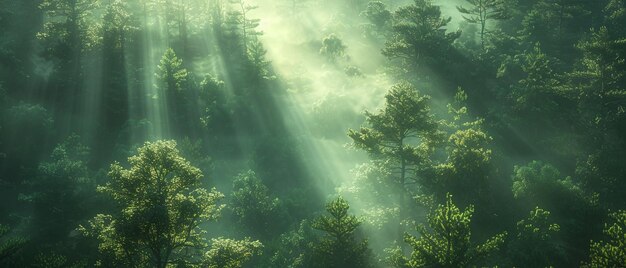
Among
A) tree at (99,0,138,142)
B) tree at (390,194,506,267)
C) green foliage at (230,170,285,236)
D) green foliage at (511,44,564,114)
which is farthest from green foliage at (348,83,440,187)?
tree at (99,0,138,142)

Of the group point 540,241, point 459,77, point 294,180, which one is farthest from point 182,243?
point 459,77

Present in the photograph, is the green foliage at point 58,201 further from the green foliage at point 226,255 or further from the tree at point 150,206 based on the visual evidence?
the green foliage at point 226,255

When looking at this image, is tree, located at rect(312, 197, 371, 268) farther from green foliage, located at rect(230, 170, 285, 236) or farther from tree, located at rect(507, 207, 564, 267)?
green foliage, located at rect(230, 170, 285, 236)

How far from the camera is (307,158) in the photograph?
53906 millimetres

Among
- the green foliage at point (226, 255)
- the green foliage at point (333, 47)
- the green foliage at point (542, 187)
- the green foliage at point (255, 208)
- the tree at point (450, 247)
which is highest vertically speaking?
the green foliage at point (333, 47)

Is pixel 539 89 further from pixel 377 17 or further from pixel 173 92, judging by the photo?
pixel 173 92

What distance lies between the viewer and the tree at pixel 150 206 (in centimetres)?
1722

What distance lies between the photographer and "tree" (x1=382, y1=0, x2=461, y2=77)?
Answer: 49750 millimetres

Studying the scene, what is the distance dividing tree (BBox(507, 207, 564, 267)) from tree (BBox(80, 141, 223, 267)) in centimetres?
2394

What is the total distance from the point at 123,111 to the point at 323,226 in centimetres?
3901

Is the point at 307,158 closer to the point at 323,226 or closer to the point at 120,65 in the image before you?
the point at 120,65

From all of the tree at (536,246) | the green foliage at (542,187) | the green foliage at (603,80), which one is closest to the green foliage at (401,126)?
the tree at (536,246)

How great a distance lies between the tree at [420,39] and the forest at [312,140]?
0.27 meters

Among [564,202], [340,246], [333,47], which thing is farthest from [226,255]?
[333,47]
